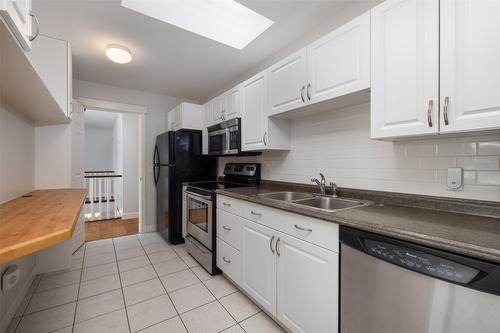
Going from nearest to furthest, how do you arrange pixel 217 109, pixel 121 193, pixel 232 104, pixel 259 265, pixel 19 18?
1. pixel 19 18
2. pixel 259 265
3. pixel 232 104
4. pixel 217 109
5. pixel 121 193

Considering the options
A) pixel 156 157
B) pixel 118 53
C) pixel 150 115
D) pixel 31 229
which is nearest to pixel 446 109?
pixel 31 229

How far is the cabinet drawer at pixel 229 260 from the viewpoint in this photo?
1.95 m

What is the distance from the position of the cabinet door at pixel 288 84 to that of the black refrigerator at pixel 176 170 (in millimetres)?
1639

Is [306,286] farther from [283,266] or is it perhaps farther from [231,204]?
[231,204]

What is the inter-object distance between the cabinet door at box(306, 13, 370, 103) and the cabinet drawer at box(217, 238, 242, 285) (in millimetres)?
1484

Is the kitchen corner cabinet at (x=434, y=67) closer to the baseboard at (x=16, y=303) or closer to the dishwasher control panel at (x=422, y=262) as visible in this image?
the dishwasher control panel at (x=422, y=262)

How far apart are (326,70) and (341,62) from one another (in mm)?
118

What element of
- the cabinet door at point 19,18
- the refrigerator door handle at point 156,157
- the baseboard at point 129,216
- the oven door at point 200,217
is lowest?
the baseboard at point 129,216

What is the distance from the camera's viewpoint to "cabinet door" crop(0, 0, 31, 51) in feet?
2.13

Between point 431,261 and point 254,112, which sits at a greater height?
point 254,112

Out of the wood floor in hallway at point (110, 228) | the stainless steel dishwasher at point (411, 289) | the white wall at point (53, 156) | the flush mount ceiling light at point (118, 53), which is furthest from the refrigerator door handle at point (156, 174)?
the stainless steel dishwasher at point (411, 289)

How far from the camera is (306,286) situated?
130 cm

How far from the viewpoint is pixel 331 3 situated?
177 centimetres

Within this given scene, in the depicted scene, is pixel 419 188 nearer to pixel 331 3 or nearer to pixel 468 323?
pixel 468 323
